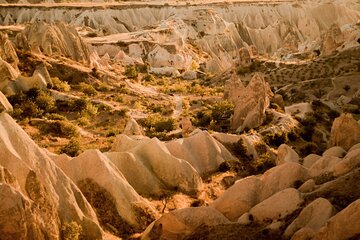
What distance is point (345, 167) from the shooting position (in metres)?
18.2

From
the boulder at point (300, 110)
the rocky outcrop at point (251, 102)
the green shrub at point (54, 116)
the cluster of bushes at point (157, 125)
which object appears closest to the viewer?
the cluster of bushes at point (157, 125)

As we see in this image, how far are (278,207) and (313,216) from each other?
1.90 meters

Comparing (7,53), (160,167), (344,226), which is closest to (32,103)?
(7,53)

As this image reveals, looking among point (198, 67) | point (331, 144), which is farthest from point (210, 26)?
point (331, 144)

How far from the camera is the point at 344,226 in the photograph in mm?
12516

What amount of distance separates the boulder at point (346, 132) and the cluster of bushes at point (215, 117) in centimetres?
964

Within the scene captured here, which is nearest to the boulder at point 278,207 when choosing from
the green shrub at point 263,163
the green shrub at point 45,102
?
the green shrub at point 263,163

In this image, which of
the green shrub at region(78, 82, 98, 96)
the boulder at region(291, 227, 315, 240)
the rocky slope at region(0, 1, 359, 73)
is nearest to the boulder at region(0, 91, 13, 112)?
the green shrub at region(78, 82, 98, 96)

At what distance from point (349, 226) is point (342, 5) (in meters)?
119

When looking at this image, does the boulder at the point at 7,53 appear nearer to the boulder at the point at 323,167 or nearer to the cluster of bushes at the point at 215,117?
the cluster of bushes at the point at 215,117

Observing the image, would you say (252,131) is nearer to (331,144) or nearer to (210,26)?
(331,144)

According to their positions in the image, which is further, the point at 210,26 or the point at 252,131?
the point at 210,26

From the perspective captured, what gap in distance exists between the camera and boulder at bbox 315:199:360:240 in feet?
40.8

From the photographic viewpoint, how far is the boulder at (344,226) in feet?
40.8
